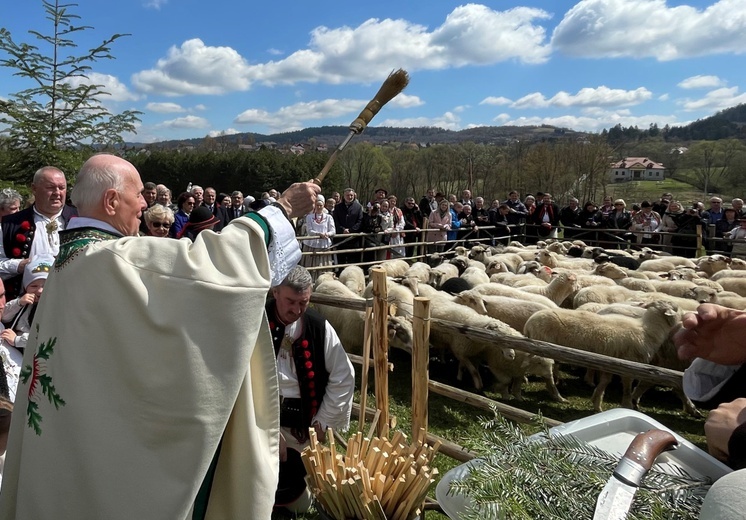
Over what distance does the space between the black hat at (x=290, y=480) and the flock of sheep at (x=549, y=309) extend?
1473 millimetres

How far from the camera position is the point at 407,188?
141ft

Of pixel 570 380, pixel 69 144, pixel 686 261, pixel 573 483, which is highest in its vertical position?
pixel 69 144

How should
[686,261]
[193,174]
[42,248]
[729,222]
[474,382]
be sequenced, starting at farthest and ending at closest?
[193,174] < [729,222] < [686,261] < [474,382] < [42,248]

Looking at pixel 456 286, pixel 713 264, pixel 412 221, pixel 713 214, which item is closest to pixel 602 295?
pixel 456 286

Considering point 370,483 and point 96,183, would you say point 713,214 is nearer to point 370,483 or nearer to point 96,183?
point 370,483

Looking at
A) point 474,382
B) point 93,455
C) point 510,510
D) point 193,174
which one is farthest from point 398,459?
point 193,174

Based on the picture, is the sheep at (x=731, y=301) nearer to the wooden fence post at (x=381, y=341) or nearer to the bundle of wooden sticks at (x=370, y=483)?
the wooden fence post at (x=381, y=341)

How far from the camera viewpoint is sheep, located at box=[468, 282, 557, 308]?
7.82 m

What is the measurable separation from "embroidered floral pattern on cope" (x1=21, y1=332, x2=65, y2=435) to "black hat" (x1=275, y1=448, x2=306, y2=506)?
2.11 metres

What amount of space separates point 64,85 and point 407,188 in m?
34.9

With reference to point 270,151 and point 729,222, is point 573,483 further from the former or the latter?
point 270,151

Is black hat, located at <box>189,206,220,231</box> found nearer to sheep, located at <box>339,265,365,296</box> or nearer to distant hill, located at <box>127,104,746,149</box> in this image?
sheep, located at <box>339,265,365,296</box>

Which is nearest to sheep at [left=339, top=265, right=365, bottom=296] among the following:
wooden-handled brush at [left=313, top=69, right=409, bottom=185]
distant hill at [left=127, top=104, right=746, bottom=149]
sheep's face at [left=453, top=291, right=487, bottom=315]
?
sheep's face at [left=453, top=291, right=487, bottom=315]

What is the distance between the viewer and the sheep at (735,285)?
8.84 m
